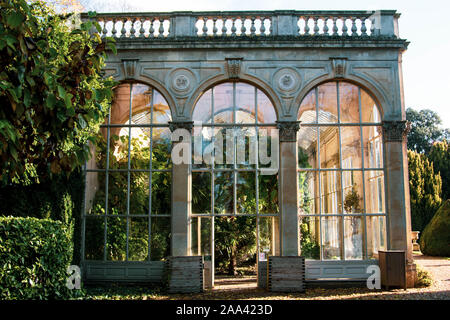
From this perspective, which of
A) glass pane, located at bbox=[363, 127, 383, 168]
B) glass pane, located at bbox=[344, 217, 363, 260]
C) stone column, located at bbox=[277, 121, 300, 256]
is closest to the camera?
stone column, located at bbox=[277, 121, 300, 256]

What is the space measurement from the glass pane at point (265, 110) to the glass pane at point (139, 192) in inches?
167

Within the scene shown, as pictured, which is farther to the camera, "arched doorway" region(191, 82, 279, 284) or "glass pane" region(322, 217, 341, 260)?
"arched doorway" region(191, 82, 279, 284)

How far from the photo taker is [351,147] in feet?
49.0

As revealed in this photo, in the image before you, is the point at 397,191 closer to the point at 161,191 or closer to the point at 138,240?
the point at 161,191

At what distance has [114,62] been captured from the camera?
1519 centimetres

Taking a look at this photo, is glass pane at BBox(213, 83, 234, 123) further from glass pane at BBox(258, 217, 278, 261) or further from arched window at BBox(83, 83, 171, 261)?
glass pane at BBox(258, 217, 278, 261)

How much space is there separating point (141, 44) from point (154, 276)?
24.9ft

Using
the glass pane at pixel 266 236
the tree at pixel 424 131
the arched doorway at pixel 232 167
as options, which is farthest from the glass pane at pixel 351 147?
the tree at pixel 424 131

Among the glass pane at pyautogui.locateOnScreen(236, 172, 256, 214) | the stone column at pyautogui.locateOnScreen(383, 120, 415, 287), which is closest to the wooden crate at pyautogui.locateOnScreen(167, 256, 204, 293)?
the glass pane at pyautogui.locateOnScreen(236, 172, 256, 214)

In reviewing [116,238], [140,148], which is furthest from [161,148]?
[116,238]

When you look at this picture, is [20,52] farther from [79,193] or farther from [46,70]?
[79,193]

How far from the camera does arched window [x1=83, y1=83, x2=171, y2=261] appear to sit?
14609 mm

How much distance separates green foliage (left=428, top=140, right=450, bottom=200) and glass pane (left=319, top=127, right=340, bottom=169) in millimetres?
25673

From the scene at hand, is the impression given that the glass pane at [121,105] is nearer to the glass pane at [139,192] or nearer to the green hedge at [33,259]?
the glass pane at [139,192]
